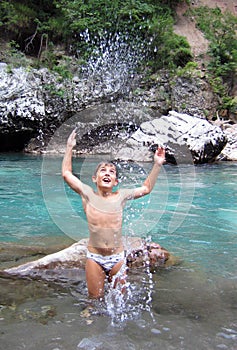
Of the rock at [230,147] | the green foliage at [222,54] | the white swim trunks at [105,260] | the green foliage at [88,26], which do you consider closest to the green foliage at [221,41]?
the green foliage at [222,54]

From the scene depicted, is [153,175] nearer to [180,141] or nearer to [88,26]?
[180,141]

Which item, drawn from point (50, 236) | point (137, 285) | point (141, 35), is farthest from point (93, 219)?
point (141, 35)

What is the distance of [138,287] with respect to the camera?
3.38m

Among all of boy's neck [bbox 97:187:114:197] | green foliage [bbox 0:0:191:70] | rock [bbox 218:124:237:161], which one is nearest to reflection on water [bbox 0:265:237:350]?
boy's neck [bbox 97:187:114:197]

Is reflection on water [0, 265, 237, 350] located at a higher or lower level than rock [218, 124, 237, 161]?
lower

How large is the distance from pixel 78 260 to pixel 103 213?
0.77 meters

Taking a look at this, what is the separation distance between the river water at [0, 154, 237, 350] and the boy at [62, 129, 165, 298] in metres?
0.23

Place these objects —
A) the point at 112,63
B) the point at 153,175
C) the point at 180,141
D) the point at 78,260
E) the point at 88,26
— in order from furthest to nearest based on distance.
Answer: the point at 112,63, the point at 88,26, the point at 180,141, the point at 78,260, the point at 153,175

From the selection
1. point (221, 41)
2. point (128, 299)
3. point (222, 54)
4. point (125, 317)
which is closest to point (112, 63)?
point (222, 54)

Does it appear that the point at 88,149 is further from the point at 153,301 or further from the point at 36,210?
the point at 153,301

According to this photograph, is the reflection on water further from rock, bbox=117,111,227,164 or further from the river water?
rock, bbox=117,111,227,164

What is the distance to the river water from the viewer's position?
8.22 ft

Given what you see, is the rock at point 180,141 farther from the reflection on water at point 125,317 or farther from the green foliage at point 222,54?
the reflection on water at point 125,317

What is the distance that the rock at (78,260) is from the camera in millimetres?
3617
